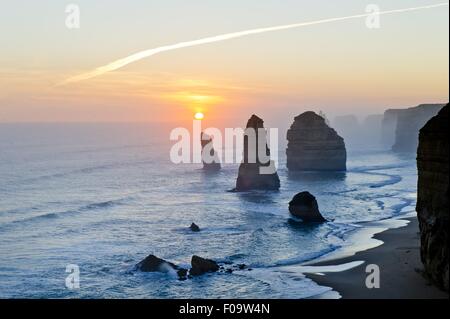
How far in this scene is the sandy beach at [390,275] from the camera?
101 ft

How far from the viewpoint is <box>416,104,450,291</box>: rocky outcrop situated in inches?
1125

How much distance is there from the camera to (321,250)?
155 feet

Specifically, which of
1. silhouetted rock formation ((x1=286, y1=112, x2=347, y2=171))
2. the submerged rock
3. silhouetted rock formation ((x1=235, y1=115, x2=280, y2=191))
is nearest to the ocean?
the submerged rock

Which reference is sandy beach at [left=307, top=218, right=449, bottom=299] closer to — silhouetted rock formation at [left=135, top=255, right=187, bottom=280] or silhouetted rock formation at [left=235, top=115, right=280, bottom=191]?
silhouetted rock formation at [left=135, top=255, right=187, bottom=280]

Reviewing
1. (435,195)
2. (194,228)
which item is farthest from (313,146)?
(435,195)

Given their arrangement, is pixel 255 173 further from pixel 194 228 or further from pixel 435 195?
pixel 435 195

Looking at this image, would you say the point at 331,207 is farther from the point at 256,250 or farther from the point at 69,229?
the point at 69,229

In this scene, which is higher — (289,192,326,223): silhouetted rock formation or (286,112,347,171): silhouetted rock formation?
(286,112,347,171): silhouetted rock formation

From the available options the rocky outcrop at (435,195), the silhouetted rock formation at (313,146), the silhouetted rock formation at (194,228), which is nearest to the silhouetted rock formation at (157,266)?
the rocky outcrop at (435,195)

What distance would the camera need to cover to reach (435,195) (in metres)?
29.9

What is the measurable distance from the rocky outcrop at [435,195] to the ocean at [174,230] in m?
7.00

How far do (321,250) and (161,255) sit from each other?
14.1 m

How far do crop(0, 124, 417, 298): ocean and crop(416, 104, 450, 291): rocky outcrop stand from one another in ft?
23.0
